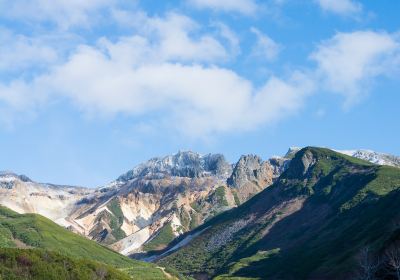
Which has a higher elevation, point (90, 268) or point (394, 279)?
point (90, 268)

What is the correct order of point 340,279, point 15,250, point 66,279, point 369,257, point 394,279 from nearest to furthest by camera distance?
point 394,279
point 66,279
point 15,250
point 369,257
point 340,279

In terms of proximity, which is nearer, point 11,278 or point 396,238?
point 11,278

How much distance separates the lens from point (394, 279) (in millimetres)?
130375

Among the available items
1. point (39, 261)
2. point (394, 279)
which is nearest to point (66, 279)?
point (39, 261)

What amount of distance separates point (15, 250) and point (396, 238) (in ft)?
316

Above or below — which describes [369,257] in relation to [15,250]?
below

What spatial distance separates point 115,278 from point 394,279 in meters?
69.6

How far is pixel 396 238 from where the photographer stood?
158250mm

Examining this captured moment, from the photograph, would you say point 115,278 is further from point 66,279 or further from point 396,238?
point 396,238

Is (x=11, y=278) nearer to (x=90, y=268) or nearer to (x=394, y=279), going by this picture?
(x=90, y=268)

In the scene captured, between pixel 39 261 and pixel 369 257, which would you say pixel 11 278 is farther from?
pixel 369 257

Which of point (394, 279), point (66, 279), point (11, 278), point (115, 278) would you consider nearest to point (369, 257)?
point (394, 279)

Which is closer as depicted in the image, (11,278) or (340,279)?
(11,278)

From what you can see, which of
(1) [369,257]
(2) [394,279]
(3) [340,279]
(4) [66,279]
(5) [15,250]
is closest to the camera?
(2) [394,279]
